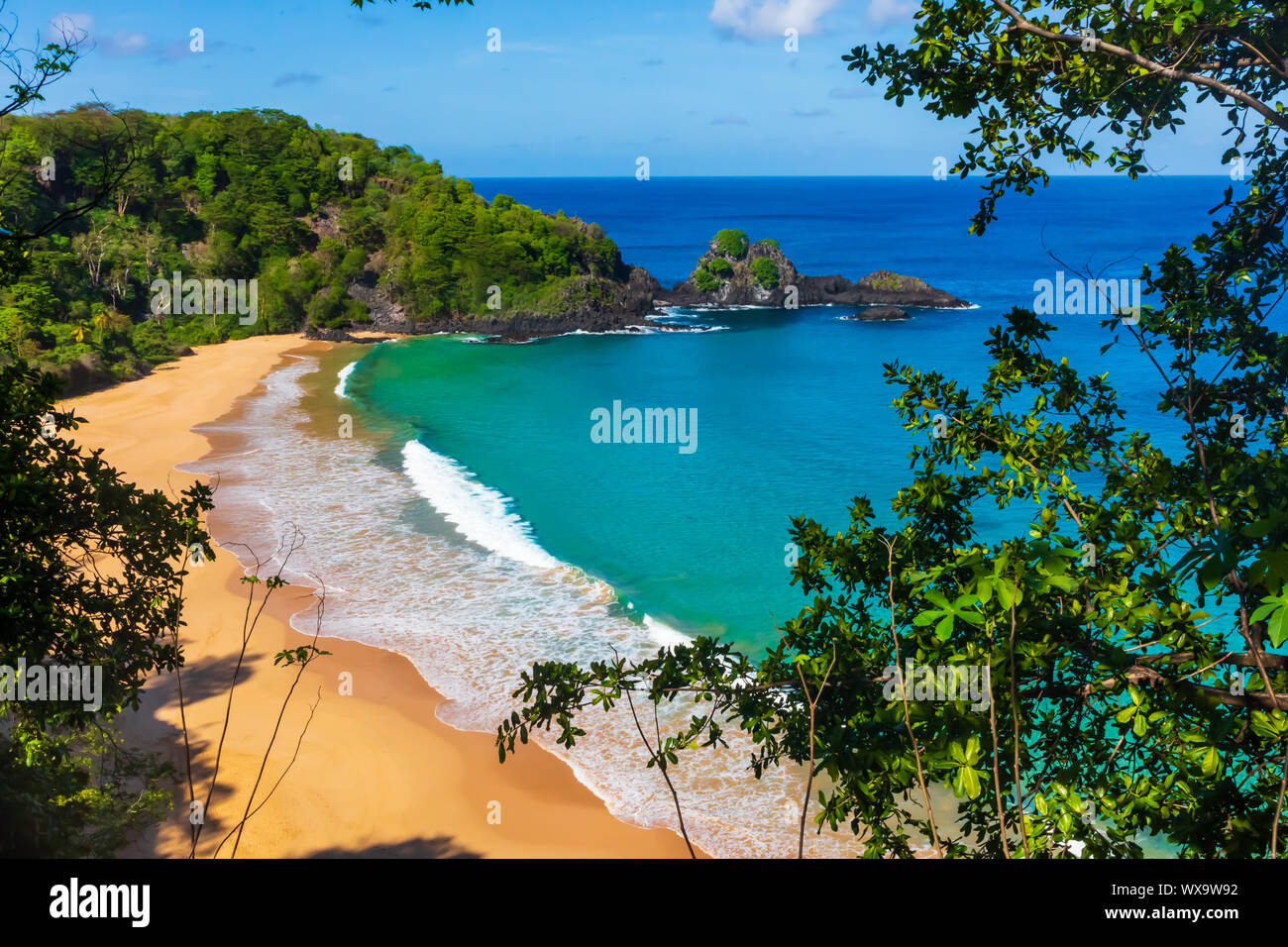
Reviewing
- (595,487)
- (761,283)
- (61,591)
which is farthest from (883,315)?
(61,591)

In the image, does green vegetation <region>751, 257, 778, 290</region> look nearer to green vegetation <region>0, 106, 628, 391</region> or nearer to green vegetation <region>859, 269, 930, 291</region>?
green vegetation <region>859, 269, 930, 291</region>

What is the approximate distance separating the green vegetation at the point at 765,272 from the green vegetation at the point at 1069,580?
199ft

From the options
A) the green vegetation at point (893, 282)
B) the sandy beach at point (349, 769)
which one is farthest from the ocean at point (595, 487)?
the green vegetation at point (893, 282)

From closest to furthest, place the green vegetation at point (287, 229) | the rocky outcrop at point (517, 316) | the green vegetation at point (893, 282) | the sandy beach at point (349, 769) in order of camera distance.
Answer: the sandy beach at point (349, 769) → the green vegetation at point (287, 229) → the rocky outcrop at point (517, 316) → the green vegetation at point (893, 282)

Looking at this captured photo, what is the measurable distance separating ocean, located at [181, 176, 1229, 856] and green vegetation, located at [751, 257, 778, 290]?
539 centimetres

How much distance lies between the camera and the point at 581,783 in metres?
12.1

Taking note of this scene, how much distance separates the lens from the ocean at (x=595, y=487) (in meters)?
14.7

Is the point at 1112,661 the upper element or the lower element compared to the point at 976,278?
lower

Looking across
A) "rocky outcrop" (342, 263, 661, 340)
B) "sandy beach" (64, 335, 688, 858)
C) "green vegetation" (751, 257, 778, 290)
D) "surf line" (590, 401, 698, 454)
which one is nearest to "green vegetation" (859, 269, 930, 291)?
"green vegetation" (751, 257, 778, 290)

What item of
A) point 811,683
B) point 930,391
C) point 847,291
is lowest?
point 811,683

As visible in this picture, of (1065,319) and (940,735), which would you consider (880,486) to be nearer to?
(940,735)

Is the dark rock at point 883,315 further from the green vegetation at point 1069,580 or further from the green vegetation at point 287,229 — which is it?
the green vegetation at point 1069,580
